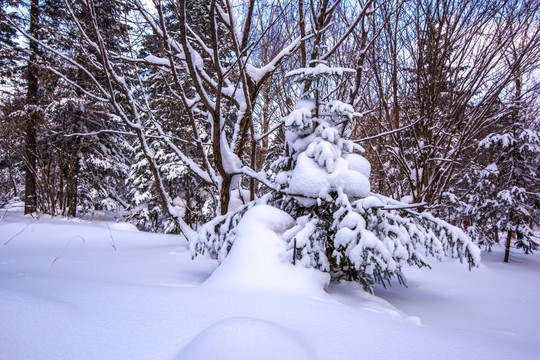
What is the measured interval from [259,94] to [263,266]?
5.74 meters

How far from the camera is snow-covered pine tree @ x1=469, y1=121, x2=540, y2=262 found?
9.69 meters

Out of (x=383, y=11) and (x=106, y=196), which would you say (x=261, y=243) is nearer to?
(x=383, y=11)

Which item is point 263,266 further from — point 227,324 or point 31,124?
point 31,124

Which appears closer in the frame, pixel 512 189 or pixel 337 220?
pixel 337 220

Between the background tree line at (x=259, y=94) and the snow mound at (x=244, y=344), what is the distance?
2177 millimetres

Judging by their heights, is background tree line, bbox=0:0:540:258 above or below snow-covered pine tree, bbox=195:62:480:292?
above

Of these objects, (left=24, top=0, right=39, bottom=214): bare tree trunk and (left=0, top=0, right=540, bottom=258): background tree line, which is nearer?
(left=0, top=0, right=540, bottom=258): background tree line

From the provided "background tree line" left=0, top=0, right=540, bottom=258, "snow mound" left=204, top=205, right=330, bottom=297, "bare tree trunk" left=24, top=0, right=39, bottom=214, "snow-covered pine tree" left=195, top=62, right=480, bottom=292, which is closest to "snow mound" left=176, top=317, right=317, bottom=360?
"snow mound" left=204, top=205, right=330, bottom=297

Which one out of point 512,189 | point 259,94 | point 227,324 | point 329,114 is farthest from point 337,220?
point 512,189

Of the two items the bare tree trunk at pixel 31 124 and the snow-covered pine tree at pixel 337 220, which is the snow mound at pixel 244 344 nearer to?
the snow-covered pine tree at pixel 337 220

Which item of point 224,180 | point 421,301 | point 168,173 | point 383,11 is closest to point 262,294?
point 421,301

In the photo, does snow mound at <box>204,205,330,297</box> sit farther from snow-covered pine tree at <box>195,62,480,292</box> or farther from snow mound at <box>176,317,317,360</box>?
snow mound at <box>176,317,317,360</box>

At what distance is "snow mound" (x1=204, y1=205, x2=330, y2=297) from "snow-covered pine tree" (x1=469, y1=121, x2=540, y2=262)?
9936 millimetres

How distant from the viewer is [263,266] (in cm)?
233
